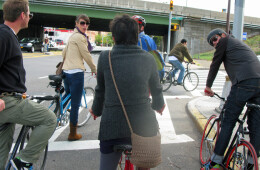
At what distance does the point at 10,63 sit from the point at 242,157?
2385 mm

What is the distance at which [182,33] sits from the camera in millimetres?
35969

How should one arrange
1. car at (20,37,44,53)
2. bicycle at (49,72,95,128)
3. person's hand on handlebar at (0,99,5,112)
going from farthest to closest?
car at (20,37,44,53), bicycle at (49,72,95,128), person's hand on handlebar at (0,99,5,112)

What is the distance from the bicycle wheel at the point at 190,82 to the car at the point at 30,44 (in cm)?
2375

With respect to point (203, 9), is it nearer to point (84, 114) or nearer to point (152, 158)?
point (84, 114)

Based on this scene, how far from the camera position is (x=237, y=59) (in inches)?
108

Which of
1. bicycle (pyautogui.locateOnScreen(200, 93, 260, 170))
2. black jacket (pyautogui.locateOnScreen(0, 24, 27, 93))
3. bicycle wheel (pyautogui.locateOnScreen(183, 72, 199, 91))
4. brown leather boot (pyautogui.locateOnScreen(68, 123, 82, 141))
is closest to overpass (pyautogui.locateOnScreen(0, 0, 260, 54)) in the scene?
bicycle wheel (pyautogui.locateOnScreen(183, 72, 199, 91))

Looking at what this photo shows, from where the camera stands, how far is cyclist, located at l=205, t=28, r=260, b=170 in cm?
264

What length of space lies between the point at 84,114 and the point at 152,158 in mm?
3818

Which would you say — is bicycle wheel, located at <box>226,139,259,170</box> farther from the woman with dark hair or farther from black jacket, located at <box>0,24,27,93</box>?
black jacket, located at <box>0,24,27,93</box>

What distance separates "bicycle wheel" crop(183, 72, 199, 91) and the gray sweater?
7.71 metres

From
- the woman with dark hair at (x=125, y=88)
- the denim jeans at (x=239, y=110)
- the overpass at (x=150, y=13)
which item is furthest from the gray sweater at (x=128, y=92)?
the overpass at (x=150, y=13)

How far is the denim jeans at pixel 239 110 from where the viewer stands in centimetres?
263

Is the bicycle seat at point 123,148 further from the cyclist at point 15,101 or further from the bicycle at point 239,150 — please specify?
the bicycle at point 239,150

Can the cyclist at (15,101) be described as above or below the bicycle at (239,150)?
above
